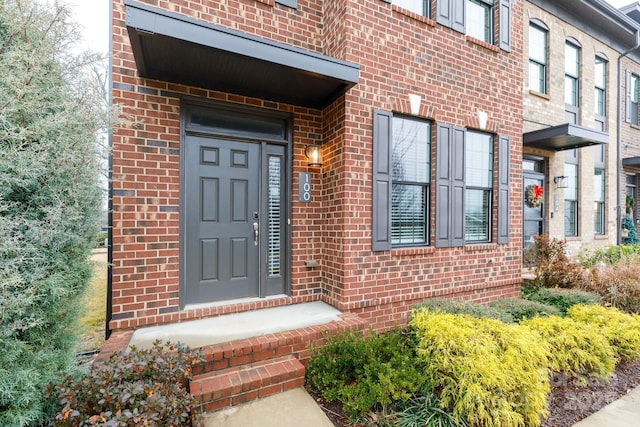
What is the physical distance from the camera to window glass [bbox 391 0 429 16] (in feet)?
13.9

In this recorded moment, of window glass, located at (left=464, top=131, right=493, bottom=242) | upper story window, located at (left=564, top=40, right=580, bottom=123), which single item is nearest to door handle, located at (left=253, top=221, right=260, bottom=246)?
window glass, located at (left=464, top=131, right=493, bottom=242)

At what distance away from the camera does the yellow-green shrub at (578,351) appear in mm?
2904

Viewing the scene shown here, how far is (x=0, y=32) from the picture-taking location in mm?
1753

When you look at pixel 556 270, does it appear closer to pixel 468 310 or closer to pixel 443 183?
pixel 443 183

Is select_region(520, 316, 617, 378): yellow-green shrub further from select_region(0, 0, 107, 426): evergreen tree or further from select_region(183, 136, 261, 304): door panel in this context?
select_region(0, 0, 107, 426): evergreen tree

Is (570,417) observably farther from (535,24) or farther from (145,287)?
(535,24)

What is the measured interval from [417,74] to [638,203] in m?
10.3

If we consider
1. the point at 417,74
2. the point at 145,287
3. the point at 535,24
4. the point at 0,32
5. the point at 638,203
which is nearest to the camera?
the point at 0,32

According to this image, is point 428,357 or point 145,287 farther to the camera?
point 145,287

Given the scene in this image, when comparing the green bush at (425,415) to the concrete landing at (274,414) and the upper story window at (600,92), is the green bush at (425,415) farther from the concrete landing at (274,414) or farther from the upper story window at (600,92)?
the upper story window at (600,92)

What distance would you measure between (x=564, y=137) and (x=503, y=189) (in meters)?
2.20

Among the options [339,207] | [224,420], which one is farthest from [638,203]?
[224,420]

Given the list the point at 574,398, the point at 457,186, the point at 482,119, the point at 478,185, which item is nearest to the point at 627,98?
the point at 482,119

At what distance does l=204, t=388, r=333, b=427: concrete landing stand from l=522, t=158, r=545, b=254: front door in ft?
19.6
